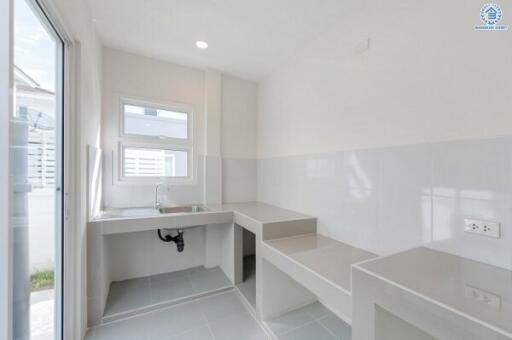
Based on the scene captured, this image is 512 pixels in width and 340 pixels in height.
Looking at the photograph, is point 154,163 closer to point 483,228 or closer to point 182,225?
point 182,225

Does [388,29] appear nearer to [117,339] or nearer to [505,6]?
[505,6]

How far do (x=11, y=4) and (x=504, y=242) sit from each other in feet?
7.86

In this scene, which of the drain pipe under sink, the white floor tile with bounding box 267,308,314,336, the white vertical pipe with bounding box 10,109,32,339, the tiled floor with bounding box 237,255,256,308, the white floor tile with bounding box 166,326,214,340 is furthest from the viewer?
the drain pipe under sink

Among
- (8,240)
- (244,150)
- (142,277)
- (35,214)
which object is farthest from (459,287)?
(142,277)

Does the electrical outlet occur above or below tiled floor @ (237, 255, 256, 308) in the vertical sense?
above

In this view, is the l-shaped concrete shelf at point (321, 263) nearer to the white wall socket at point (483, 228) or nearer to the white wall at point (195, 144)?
the white wall socket at point (483, 228)

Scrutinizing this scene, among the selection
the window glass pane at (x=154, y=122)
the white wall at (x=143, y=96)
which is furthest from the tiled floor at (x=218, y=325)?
the window glass pane at (x=154, y=122)

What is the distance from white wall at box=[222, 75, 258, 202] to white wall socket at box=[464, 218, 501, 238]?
2408 millimetres

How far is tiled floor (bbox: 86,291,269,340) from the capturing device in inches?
64.1

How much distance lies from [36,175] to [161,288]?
174 centimetres

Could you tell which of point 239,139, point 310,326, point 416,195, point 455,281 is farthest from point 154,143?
point 455,281

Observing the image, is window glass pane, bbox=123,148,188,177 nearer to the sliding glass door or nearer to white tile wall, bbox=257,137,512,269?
the sliding glass door

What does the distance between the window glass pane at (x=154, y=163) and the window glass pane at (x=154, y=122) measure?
0.23 meters

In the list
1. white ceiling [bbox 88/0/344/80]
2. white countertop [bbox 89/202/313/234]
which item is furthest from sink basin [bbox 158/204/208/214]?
white ceiling [bbox 88/0/344/80]
